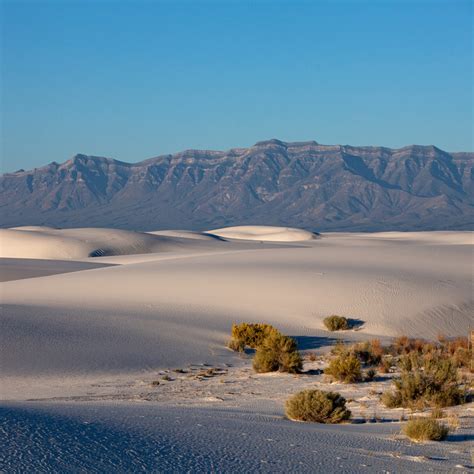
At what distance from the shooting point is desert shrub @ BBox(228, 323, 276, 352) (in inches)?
756

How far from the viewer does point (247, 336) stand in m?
19.4

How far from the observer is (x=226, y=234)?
123125 millimetres

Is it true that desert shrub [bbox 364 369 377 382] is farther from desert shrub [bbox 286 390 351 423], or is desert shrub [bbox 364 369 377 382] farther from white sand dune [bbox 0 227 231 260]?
white sand dune [bbox 0 227 231 260]

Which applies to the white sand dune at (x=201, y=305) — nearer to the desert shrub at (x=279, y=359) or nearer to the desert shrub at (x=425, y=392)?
the desert shrub at (x=279, y=359)

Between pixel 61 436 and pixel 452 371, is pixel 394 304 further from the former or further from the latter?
pixel 61 436

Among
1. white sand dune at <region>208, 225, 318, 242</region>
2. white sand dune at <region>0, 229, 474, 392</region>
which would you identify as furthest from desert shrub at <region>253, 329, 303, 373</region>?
white sand dune at <region>208, 225, 318, 242</region>

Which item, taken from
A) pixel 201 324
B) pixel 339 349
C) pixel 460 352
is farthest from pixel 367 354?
pixel 201 324

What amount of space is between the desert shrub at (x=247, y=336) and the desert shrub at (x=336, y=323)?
3.09m

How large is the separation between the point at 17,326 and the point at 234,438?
12.3 metres

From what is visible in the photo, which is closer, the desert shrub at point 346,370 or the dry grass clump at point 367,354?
the desert shrub at point 346,370

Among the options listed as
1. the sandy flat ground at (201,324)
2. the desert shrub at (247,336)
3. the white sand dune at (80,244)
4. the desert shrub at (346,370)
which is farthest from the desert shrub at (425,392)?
the white sand dune at (80,244)

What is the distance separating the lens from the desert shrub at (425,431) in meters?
8.51

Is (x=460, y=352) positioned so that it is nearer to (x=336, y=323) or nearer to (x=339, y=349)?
(x=339, y=349)

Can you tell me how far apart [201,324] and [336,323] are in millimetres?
3727
